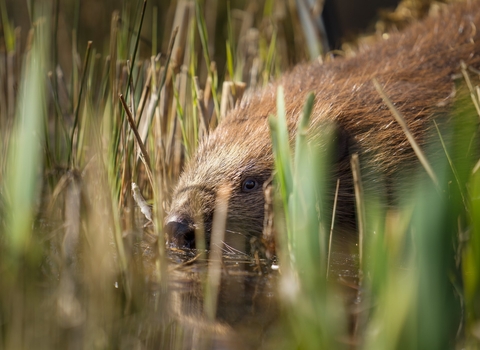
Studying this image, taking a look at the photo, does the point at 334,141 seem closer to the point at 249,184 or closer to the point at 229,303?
the point at 249,184

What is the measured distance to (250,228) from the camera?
10.1 ft

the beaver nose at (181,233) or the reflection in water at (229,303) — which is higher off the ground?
the beaver nose at (181,233)

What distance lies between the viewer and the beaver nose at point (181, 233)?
2.88m

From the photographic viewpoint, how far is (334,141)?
314 centimetres

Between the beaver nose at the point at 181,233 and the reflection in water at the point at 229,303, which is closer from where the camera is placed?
the reflection in water at the point at 229,303

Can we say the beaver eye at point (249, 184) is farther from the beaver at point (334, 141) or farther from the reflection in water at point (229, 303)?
the reflection in water at point (229, 303)

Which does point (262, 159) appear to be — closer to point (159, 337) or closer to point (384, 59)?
point (384, 59)

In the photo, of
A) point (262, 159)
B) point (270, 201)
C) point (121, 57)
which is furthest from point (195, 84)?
point (270, 201)

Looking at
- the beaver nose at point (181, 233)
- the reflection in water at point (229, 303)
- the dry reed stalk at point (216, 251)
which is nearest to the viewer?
the reflection in water at point (229, 303)

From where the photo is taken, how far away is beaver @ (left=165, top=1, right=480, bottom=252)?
308cm

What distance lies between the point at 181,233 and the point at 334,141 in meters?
0.81

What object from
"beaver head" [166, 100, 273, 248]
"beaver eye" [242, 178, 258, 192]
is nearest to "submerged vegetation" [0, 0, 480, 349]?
"beaver head" [166, 100, 273, 248]

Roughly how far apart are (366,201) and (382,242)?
4.21ft

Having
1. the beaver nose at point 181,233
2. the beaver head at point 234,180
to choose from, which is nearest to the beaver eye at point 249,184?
the beaver head at point 234,180
